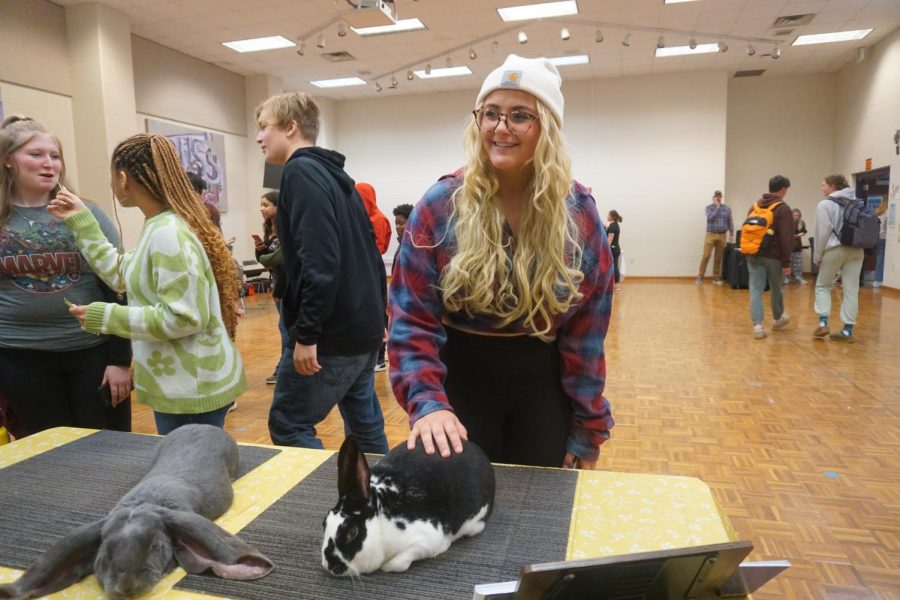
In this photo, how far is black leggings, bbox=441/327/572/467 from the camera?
1489 mm

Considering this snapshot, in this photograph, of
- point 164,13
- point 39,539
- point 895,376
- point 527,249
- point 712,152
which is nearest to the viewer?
point 39,539

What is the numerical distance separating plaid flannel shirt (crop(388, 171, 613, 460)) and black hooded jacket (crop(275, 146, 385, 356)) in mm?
545

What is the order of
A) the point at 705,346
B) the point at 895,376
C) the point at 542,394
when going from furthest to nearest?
the point at 705,346 → the point at 895,376 → the point at 542,394

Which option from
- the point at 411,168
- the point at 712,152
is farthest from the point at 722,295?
the point at 411,168

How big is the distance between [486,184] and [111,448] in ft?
4.07

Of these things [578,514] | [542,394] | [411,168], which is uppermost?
[411,168]

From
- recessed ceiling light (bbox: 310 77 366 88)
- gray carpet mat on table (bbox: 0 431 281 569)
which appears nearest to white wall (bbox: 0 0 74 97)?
recessed ceiling light (bbox: 310 77 366 88)

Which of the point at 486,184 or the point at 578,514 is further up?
the point at 486,184

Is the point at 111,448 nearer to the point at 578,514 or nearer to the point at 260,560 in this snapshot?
the point at 260,560

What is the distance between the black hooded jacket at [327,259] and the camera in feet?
6.32

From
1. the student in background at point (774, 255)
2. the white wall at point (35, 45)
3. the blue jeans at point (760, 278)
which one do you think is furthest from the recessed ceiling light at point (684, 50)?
the white wall at point (35, 45)

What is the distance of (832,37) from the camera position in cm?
996

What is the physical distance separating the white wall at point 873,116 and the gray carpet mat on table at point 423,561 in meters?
10.9

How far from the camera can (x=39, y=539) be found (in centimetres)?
116
